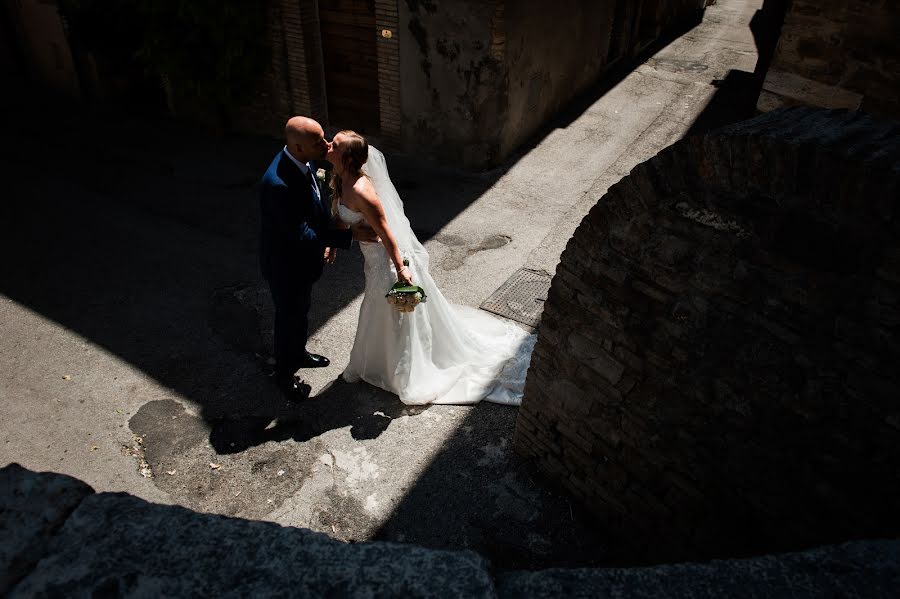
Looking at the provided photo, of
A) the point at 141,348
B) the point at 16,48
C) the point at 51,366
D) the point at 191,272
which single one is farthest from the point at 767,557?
the point at 16,48

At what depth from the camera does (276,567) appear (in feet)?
5.42

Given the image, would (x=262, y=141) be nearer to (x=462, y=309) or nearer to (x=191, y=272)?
(x=191, y=272)

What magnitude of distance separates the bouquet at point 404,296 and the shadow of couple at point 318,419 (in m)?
0.89

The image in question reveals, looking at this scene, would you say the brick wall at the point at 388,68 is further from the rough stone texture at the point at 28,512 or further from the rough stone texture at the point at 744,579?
the rough stone texture at the point at 744,579

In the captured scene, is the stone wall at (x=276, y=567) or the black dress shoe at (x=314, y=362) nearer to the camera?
the stone wall at (x=276, y=567)

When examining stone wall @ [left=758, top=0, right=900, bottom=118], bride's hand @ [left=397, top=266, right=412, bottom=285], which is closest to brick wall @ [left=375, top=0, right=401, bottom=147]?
stone wall @ [left=758, top=0, right=900, bottom=118]

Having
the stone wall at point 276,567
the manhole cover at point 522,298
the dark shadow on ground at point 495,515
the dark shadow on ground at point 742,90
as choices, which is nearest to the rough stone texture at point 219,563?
the stone wall at point 276,567

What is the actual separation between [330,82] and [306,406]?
6681mm

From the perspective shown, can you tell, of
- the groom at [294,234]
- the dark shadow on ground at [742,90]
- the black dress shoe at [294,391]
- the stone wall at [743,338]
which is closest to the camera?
the stone wall at [743,338]

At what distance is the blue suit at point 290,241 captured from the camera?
3936mm

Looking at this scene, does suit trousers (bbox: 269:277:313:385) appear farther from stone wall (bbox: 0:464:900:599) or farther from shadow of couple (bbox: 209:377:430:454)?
stone wall (bbox: 0:464:900:599)

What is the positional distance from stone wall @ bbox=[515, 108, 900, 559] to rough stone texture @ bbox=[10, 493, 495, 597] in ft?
5.13

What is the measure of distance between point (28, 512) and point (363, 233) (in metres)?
2.73

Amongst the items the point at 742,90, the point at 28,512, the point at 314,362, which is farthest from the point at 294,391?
the point at 742,90
